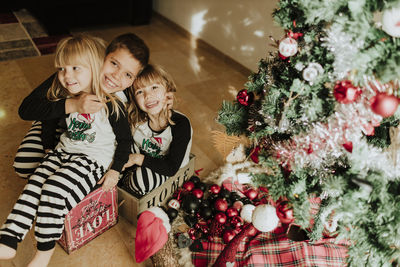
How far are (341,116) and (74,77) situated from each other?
0.85m

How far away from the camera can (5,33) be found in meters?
2.74

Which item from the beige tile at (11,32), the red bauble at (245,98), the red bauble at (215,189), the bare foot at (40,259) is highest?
the red bauble at (245,98)

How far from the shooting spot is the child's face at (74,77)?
45.1 inches

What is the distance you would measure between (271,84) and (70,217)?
82cm

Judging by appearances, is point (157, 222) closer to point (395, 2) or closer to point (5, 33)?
point (395, 2)

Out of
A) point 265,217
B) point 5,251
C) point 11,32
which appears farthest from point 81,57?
point 11,32

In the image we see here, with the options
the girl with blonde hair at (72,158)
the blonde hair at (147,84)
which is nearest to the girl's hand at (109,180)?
the girl with blonde hair at (72,158)

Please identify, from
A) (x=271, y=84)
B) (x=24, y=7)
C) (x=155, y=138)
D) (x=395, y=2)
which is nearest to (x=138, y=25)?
(x=24, y=7)

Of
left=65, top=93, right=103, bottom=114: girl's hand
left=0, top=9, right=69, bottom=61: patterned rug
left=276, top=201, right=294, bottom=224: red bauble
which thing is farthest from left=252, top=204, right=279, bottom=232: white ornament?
left=0, top=9, right=69, bottom=61: patterned rug

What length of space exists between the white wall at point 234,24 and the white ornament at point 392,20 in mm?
1543

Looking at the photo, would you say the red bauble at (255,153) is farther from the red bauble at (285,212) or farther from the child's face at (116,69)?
the child's face at (116,69)

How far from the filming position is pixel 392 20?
679 millimetres

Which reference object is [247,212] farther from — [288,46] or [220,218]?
[288,46]

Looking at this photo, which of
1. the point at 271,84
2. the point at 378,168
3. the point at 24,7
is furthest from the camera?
the point at 24,7
